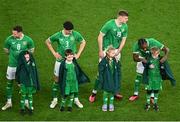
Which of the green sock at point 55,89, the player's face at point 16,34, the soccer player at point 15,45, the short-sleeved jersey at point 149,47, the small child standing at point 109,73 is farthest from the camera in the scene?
the green sock at point 55,89

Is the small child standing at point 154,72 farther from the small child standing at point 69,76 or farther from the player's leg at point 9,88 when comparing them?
the player's leg at point 9,88

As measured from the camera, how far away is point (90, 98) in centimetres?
1314


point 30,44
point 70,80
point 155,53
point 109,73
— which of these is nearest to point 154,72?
point 155,53

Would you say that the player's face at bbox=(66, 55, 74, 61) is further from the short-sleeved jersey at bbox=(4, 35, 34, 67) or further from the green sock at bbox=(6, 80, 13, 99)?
the green sock at bbox=(6, 80, 13, 99)

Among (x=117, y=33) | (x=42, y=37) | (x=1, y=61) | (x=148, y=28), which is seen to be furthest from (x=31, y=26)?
(x=117, y=33)

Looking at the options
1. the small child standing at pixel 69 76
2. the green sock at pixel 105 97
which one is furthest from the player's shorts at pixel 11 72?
the green sock at pixel 105 97

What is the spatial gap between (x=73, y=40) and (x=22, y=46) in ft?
3.90

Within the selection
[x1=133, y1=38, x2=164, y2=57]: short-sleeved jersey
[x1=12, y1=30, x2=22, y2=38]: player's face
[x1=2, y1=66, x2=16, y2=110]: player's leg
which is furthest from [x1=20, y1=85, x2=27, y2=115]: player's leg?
[x1=133, y1=38, x2=164, y2=57]: short-sleeved jersey

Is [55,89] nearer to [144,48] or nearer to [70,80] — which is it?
[70,80]

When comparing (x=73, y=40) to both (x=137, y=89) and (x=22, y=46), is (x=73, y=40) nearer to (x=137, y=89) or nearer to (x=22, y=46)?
(x=22, y=46)

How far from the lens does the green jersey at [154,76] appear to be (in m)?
12.3

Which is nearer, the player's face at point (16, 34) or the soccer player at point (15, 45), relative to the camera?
the player's face at point (16, 34)

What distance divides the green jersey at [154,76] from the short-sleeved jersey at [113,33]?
0.97m

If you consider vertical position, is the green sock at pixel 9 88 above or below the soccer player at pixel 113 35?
below
